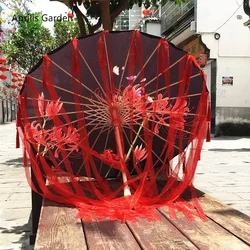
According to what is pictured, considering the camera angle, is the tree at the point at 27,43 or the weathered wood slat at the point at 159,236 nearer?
the weathered wood slat at the point at 159,236

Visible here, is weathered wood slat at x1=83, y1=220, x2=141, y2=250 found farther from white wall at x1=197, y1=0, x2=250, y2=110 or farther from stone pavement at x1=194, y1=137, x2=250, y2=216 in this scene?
white wall at x1=197, y1=0, x2=250, y2=110

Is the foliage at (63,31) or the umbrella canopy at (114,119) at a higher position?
the foliage at (63,31)

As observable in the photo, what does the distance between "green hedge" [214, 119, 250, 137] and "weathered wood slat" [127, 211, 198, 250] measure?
12500 millimetres

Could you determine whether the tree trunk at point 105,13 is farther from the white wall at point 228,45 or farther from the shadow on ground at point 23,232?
the white wall at point 228,45

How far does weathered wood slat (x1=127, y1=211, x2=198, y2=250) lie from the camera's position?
6.35ft

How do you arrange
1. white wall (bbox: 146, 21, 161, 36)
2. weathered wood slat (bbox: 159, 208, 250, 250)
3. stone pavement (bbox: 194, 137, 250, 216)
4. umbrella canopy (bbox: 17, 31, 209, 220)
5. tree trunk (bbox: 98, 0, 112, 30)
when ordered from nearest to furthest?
weathered wood slat (bbox: 159, 208, 250, 250)
umbrella canopy (bbox: 17, 31, 209, 220)
stone pavement (bbox: 194, 137, 250, 216)
tree trunk (bbox: 98, 0, 112, 30)
white wall (bbox: 146, 21, 161, 36)

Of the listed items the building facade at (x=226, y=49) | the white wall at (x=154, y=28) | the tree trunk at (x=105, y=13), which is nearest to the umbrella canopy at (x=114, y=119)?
the tree trunk at (x=105, y=13)

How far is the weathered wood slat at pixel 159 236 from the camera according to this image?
6.35 feet

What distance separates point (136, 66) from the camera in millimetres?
3326

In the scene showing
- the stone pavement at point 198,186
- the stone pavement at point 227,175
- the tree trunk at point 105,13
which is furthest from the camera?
the tree trunk at point 105,13

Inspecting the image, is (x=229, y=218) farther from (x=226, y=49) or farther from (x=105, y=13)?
(x=226, y=49)

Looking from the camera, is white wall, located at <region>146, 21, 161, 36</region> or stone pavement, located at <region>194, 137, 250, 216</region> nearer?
stone pavement, located at <region>194, 137, 250, 216</region>

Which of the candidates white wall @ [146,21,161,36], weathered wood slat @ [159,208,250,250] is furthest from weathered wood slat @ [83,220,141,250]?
white wall @ [146,21,161,36]

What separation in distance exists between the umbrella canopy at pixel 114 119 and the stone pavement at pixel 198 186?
0.81 m
